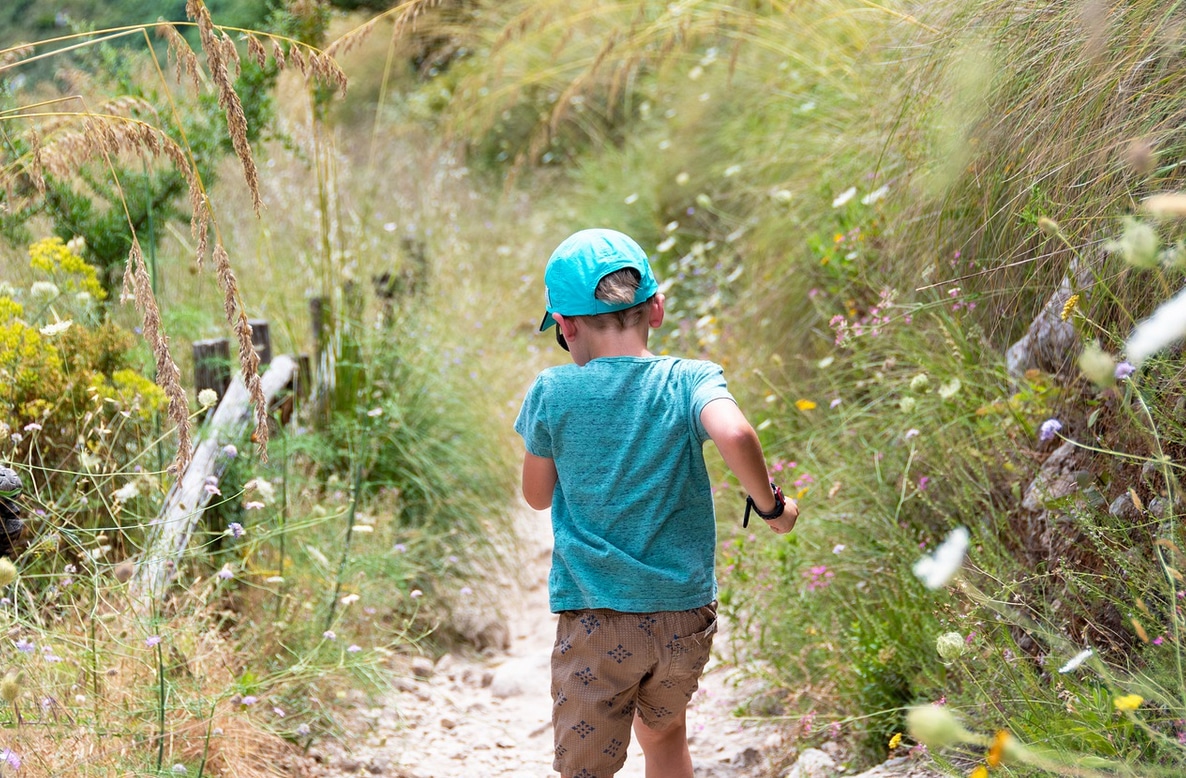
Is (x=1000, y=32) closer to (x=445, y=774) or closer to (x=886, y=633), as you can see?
(x=886, y=633)

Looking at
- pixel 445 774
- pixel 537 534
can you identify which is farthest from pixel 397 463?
pixel 445 774

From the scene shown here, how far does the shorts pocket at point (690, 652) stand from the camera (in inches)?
82.8

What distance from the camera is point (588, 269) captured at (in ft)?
6.84

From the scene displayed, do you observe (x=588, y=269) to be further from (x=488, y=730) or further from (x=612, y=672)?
(x=488, y=730)

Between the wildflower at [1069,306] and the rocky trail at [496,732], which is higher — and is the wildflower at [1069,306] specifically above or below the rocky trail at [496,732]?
above

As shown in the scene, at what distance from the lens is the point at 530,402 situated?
7.20 feet

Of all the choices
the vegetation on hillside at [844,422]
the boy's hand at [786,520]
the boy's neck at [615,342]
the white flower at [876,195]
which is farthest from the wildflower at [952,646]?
the white flower at [876,195]

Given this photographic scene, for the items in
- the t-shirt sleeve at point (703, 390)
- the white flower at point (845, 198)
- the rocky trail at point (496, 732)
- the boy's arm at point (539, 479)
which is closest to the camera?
the t-shirt sleeve at point (703, 390)

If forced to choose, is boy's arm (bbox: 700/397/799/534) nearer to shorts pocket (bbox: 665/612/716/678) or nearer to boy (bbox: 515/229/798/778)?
boy (bbox: 515/229/798/778)

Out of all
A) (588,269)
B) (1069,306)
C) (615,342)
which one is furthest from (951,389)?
(588,269)

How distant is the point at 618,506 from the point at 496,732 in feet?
5.26

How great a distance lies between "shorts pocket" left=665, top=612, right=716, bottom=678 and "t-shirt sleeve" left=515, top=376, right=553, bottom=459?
1.52 feet

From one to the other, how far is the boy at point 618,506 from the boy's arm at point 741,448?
0.06 m

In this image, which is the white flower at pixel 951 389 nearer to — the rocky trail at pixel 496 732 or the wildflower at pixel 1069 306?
the wildflower at pixel 1069 306
